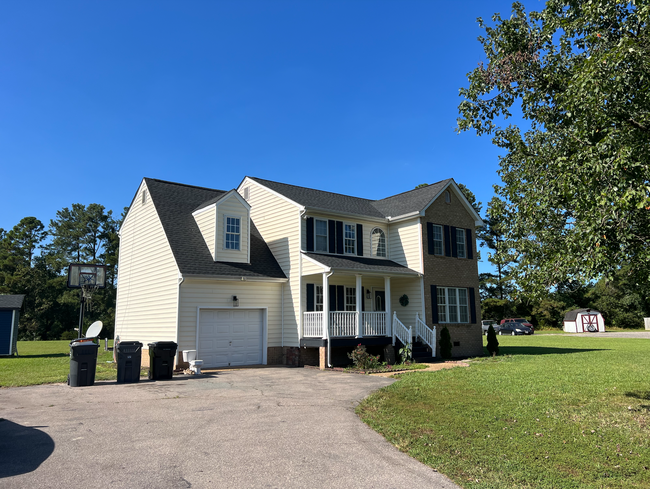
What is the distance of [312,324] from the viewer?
1730cm

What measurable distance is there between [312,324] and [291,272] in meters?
2.45

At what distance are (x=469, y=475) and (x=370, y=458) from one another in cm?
127

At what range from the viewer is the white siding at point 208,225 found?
17.9 metres

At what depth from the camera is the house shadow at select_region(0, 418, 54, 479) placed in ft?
17.9

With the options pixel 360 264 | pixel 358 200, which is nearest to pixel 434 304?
pixel 360 264

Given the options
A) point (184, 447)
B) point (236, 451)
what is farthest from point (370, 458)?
point (184, 447)

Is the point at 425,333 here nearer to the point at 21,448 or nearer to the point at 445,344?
the point at 445,344

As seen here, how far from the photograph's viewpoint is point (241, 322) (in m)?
17.7

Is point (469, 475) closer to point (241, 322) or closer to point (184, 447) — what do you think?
point (184, 447)

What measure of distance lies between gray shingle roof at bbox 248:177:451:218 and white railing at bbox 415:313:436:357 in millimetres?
4804

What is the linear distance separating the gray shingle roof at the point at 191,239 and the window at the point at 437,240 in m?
7.01

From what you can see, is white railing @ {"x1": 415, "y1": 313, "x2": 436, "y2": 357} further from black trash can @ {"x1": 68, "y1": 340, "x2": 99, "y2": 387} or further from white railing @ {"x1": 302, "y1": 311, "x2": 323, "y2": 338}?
black trash can @ {"x1": 68, "y1": 340, "x2": 99, "y2": 387}

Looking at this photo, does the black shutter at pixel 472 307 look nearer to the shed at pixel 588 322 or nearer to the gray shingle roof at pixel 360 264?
the gray shingle roof at pixel 360 264

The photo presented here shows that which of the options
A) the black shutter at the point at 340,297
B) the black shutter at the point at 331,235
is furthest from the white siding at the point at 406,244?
the black shutter at the point at 331,235
